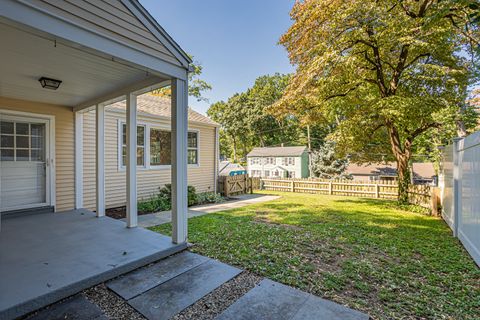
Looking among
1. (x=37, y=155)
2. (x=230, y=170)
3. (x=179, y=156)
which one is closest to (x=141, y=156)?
(x=37, y=155)

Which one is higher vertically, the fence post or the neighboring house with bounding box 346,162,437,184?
the fence post

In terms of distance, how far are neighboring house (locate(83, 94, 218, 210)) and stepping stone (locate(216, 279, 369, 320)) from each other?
542 centimetres

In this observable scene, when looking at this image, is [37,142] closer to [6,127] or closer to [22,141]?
[22,141]

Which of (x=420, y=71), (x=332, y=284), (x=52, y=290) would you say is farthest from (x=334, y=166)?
(x=52, y=290)

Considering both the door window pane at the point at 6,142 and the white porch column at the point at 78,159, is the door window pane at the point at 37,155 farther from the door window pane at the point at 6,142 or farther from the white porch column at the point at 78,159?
the white porch column at the point at 78,159

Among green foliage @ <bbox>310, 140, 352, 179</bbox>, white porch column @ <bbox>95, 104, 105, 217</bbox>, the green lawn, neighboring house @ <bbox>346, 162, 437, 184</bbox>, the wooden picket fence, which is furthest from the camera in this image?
neighboring house @ <bbox>346, 162, 437, 184</bbox>

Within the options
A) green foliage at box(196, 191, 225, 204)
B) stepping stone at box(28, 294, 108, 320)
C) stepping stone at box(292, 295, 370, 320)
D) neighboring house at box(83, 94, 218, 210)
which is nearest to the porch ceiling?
neighboring house at box(83, 94, 218, 210)

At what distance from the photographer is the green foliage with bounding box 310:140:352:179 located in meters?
17.6

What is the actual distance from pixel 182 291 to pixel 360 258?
2605 millimetres

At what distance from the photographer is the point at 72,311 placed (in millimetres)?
2166

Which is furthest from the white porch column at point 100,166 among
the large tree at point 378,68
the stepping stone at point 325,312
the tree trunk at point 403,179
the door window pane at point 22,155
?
the tree trunk at point 403,179

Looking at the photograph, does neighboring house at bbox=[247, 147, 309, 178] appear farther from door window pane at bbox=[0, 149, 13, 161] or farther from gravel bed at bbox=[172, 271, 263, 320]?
gravel bed at bbox=[172, 271, 263, 320]

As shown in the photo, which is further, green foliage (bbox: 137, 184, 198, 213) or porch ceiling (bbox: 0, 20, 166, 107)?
green foliage (bbox: 137, 184, 198, 213)

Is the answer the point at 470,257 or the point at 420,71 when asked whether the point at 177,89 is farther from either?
the point at 420,71
